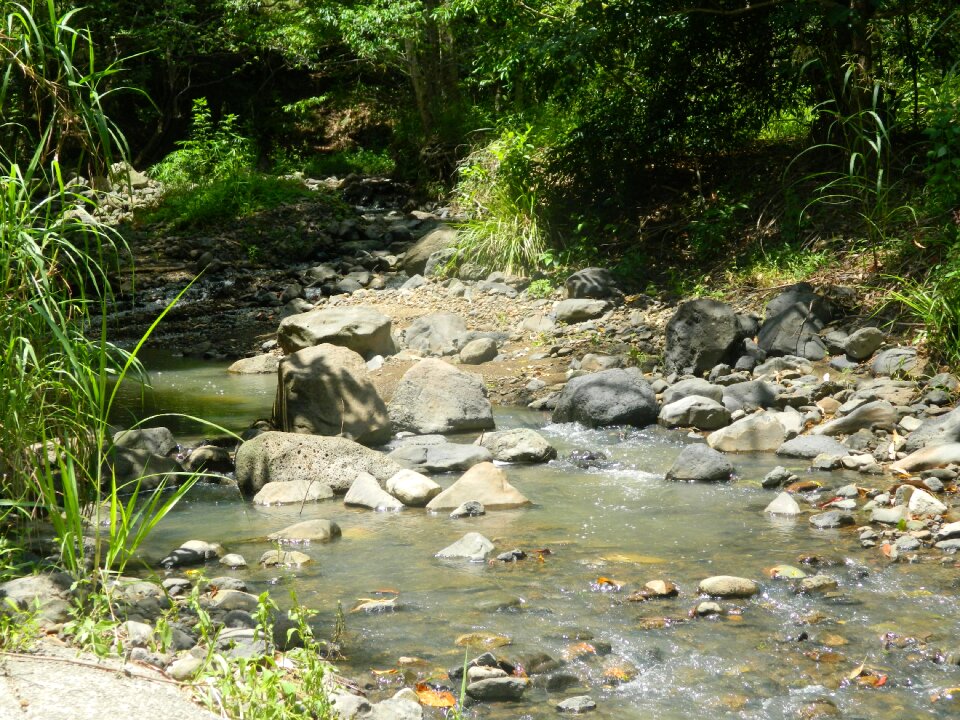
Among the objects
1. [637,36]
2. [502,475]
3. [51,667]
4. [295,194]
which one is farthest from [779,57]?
[51,667]

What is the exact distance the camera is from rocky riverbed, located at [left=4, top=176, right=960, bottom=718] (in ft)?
10.9

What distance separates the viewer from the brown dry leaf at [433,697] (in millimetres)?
3088

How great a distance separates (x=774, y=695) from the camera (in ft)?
10.2

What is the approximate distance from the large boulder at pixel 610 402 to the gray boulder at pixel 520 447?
72 centimetres

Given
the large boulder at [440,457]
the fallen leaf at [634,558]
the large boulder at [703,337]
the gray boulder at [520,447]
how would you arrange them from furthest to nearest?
the large boulder at [703,337]
the gray boulder at [520,447]
the large boulder at [440,457]
the fallen leaf at [634,558]

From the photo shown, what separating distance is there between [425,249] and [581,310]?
11.5 ft

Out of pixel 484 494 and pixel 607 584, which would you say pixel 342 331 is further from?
pixel 607 584

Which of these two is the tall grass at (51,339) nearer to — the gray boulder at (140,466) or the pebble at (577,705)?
the pebble at (577,705)

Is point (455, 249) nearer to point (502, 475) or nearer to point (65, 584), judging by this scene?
point (502, 475)

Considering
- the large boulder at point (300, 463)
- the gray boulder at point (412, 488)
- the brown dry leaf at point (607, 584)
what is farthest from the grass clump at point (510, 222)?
the brown dry leaf at point (607, 584)

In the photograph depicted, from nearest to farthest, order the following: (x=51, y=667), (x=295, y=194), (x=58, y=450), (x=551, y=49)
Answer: (x=51, y=667) → (x=58, y=450) → (x=551, y=49) → (x=295, y=194)

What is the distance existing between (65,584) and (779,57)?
9.16 meters

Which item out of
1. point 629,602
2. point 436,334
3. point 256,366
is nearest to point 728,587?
point 629,602

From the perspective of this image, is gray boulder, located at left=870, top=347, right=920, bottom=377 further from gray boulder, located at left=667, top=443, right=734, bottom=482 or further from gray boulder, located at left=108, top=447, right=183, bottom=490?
gray boulder, located at left=108, top=447, right=183, bottom=490
